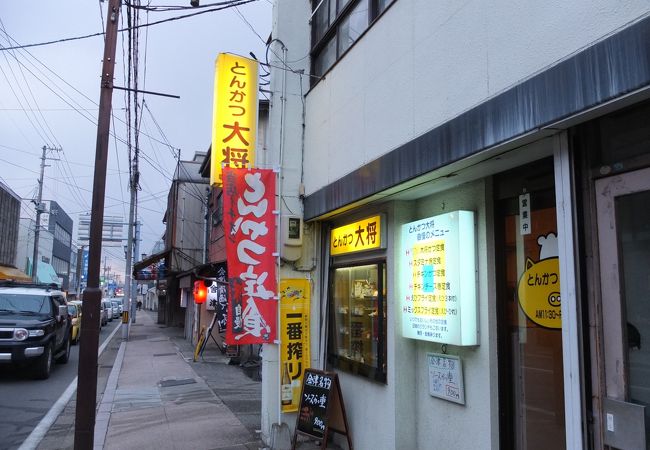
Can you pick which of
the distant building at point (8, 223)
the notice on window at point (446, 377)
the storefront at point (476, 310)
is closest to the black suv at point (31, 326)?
the storefront at point (476, 310)

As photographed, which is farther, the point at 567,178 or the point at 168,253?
the point at 168,253

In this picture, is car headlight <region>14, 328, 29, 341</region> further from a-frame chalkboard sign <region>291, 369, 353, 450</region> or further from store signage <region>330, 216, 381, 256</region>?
store signage <region>330, 216, 381, 256</region>

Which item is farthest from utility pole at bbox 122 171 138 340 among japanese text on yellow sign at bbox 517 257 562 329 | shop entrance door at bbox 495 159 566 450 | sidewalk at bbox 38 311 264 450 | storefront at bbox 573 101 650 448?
storefront at bbox 573 101 650 448

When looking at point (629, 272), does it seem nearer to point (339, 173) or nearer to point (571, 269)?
point (571, 269)

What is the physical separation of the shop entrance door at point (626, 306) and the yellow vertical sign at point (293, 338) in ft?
14.8

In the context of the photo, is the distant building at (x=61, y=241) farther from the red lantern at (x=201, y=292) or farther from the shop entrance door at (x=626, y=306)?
the shop entrance door at (x=626, y=306)

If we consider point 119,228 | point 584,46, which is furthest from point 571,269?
point 119,228

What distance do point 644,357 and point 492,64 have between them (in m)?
2.17

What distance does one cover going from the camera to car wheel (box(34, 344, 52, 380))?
1173cm

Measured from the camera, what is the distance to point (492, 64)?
12.0 feet

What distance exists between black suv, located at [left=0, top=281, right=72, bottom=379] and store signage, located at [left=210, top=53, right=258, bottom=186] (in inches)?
273

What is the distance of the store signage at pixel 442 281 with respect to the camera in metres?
4.46

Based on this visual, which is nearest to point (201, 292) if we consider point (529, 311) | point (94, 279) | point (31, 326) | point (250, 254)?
point (31, 326)

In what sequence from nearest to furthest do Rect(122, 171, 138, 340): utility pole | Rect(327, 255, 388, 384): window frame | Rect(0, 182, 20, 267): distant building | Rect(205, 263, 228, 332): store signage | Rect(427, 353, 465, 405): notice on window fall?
Rect(427, 353, 465, 405): notice on window
Rect(327, 255, 388, 384): window frame
Rect(205, 263, 228, 332): store signage
Rect(122, 171, 138, 340): utility pole
Rect(0, 182, 20, 267): distant building
